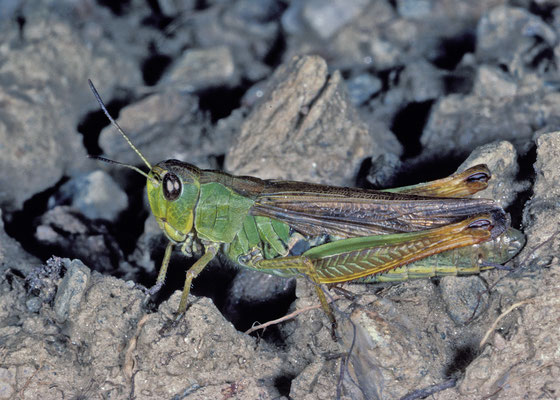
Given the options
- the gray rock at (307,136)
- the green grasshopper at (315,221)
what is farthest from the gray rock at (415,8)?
the green grasshopper at (315,221)

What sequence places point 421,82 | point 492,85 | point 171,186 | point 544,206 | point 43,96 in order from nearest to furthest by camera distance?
point 544,206 → point 171,186 → point 492,85 → point 43,96 → point 421,82

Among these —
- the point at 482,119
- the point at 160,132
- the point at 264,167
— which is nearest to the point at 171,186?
the point at 264,167

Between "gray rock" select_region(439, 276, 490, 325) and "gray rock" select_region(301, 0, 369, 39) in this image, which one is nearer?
"gray rock" select_region(439, 276, 490, 325)

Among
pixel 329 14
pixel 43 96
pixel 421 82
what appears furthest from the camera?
pixel 329 14

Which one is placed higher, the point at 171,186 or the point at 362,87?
the point at 171,186

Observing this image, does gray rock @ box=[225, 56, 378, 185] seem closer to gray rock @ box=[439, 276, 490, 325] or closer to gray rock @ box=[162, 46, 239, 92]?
gray rock @ box=[162, 46, 239, 92]

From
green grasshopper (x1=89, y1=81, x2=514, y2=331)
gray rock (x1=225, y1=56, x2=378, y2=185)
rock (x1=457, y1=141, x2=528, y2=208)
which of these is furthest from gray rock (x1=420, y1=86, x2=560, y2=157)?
green grasshopper (x1=89, y1=81, x2=514, y2=331)

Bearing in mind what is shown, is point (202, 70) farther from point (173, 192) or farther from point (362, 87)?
point (173, 192)
